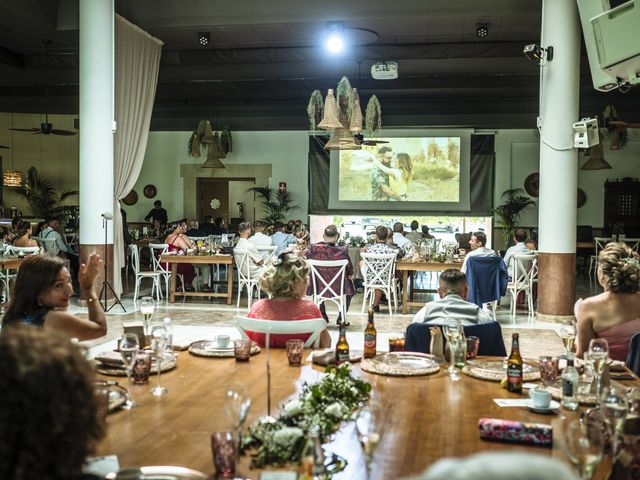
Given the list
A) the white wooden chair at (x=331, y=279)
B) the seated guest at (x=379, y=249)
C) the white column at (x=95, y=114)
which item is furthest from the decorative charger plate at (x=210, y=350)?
the white column at (x=95, y=114)

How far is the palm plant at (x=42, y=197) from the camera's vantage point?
16.7 metres

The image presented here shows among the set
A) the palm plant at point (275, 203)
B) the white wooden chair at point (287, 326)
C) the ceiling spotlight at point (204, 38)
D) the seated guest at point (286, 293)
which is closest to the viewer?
the white wooden chair at point (287, 326)

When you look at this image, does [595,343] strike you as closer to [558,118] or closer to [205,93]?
[558,118]

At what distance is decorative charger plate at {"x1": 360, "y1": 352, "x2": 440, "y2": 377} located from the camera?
2582 millimetres

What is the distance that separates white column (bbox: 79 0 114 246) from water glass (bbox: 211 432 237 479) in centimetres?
739

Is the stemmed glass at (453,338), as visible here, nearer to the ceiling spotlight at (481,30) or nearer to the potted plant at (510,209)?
the ceiling spotlight at (481,30)

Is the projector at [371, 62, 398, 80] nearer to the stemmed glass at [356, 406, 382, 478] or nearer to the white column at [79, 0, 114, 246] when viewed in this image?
the white column at [79, 0, 114, 246]

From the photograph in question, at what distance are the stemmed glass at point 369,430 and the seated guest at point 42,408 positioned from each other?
69cm

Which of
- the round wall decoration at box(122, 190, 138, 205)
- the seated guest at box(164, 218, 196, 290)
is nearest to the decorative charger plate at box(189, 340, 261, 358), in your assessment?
the seated guest at box(164, 218, 196, 290)

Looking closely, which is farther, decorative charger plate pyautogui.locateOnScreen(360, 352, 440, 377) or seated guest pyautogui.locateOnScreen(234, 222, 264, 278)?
seated guest pyautogui.locateOnScreen(234, 222, 264, 278)

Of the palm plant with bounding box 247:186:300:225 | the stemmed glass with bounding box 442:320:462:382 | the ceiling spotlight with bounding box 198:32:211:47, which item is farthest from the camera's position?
the palm plant with bounding box 247:186:300:225

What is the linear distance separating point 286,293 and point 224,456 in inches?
80.1

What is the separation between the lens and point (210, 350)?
295 cm

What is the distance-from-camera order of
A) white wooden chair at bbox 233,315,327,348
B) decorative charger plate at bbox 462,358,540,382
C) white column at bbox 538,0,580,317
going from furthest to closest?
white column at bbox 538,0,580,317, white wooden chair at bbox 233,315,327,348, decorative charger plate at bbox 462,358,540,382
